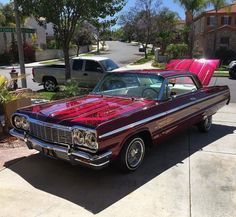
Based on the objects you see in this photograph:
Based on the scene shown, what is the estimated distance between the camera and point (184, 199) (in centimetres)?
436

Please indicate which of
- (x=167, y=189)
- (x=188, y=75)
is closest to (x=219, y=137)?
(x=188, y=75)

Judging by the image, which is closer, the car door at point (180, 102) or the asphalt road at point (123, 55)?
the car door at point (180, 102)

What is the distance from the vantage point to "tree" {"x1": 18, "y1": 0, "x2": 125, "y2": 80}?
1079cm

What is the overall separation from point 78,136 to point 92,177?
0.88 metres

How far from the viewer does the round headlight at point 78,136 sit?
445 centimetres

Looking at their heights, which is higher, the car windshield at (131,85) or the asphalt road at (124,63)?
the car windshield at (131,85)

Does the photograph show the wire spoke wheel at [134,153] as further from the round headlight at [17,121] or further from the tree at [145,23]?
the tree at [145,23]

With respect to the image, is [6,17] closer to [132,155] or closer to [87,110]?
[87,110]

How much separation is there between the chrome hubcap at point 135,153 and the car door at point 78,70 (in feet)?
27.7

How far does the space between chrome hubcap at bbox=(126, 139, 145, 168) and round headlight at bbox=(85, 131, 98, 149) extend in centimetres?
80

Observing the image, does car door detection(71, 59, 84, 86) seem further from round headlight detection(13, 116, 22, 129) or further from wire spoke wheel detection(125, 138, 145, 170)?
wire spoke wheel detection(125, 138, 145, 170)

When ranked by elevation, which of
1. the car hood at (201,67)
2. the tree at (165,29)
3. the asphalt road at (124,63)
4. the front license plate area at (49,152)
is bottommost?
the asphalt road at (124,63)

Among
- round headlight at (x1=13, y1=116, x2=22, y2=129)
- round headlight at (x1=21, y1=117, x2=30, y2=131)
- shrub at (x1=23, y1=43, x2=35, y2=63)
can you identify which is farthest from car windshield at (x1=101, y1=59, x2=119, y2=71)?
shrub at (x1=23, y1=43, x2=35, y2=63)

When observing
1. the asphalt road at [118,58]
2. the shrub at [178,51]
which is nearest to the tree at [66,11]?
the asphalt road at [118,58]
